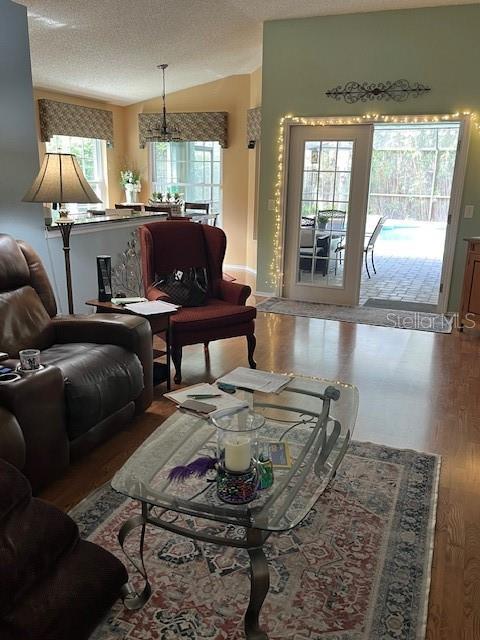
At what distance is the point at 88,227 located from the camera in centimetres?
450

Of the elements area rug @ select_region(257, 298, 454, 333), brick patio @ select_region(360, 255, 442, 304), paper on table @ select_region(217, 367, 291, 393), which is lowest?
area rug @ select_region(257, 298, 454, 333)

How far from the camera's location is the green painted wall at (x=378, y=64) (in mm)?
4914

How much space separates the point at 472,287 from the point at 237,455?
3.76 metres

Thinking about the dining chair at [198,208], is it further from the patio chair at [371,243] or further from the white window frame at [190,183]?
the patio chair at [371,243]

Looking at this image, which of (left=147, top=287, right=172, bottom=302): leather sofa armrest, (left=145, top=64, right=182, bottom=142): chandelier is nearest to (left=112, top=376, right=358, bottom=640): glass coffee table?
(left=147, top=287, right=172, bottom=302): leather sofa armrest

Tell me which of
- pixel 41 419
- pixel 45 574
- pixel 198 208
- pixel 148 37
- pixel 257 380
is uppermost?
pixel 148 37

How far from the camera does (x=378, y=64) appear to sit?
204 inches

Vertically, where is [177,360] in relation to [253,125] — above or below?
below

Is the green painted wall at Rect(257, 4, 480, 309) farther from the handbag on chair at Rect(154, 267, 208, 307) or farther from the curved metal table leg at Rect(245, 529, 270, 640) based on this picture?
the curved metal table leg at Rect(245, 529, 270, 640)

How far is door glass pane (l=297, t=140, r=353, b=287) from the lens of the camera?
→ 5.59 meters

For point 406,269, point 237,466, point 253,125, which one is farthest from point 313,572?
point 406,269

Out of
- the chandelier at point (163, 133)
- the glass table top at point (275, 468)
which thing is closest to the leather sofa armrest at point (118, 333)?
the glass table top at point (275, 468)

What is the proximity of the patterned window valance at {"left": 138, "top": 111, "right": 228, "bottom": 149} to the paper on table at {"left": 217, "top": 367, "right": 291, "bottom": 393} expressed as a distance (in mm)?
6048

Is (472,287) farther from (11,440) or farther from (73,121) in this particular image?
(73,121)
